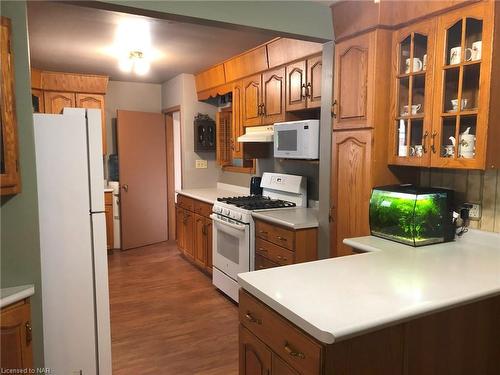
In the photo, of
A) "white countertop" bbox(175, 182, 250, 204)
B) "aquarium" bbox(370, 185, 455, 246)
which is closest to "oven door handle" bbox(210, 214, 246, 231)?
"white countertop" bbox(175, 182, 250, 204)

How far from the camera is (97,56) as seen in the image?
158 inches

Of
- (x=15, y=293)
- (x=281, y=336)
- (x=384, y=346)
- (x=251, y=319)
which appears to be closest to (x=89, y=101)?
(x=15, y=293)

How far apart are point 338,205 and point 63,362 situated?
75.9 inches

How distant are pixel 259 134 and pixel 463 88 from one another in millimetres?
1929

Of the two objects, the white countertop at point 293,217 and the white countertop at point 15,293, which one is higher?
the white countertop at point 293,217

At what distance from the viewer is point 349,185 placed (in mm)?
2490

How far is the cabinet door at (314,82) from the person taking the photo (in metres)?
2.95

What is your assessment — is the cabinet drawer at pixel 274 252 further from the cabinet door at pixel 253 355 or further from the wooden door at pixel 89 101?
the wooden door at pixel 89 101

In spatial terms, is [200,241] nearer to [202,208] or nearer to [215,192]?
[202,208]

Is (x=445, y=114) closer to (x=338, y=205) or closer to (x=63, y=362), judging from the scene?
(x=338, y=205)

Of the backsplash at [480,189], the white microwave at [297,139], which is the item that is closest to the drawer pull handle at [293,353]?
the backsplash at [480,189]

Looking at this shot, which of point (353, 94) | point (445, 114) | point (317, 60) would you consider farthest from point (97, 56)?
point (445, 114)

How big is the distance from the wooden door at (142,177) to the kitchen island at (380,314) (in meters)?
4.07

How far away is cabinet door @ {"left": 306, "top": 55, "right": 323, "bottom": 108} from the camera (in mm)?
2947
